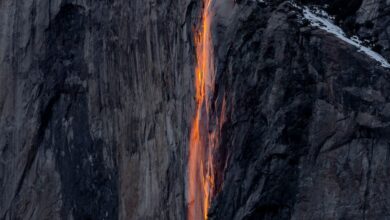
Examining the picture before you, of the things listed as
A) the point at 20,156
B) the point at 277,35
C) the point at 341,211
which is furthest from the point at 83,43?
the point at 341,211

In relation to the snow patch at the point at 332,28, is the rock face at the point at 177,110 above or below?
below

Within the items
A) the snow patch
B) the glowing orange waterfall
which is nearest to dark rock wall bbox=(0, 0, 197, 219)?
the glowing orange waterfall

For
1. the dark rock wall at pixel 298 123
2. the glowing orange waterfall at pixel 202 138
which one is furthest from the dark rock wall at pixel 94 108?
the dark rock wall at pixel 298 123

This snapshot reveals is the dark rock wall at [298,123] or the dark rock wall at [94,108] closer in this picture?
the dark rock wall at [298,123]

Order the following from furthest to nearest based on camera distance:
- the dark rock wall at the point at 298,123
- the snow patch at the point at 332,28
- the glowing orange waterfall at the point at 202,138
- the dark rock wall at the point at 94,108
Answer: the dark rock wall at the point at 94,108 < the glowing orange waterfall at the point at 202,138 < the snow patch at the point at 332,28 < the dark rock wall at the point at 298,123

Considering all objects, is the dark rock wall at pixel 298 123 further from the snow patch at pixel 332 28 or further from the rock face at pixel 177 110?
the snow patch at pixel 332 28

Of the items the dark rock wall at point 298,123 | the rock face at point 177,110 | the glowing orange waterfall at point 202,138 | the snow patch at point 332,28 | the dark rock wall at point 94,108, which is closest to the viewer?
the dark rock wall at point 298,123

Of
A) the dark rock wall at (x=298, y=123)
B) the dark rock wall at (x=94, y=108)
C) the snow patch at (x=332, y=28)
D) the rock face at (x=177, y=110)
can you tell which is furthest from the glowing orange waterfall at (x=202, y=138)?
the snow patch at (x=332, y=28)
